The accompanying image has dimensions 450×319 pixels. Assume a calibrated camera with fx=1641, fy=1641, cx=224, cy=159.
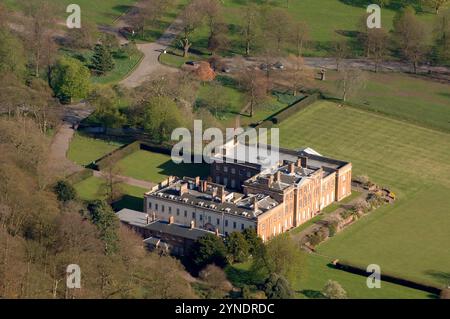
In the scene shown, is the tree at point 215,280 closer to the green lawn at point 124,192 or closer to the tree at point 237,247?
the tree at point 237,247

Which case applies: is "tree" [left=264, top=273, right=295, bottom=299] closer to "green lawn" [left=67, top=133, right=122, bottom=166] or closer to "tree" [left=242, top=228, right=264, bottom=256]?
"tree" [left=242, top=228, right=264, bottom=256]

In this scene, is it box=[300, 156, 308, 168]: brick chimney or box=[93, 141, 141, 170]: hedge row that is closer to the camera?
box=[300, 156, 308, 168]: brick chimney

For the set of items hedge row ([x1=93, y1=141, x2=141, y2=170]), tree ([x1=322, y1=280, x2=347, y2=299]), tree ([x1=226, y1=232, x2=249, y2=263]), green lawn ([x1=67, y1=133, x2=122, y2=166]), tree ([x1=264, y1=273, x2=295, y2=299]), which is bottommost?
tree ([x1=322, y1=280, x2=347, y2=299])

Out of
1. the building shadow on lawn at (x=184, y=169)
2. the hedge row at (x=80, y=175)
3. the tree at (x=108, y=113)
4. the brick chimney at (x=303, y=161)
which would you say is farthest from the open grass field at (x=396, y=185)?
the hedge row at (x=80, y=175)

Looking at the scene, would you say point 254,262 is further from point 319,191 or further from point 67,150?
point 67,150

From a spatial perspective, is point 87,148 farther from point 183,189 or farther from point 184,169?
point 183,189

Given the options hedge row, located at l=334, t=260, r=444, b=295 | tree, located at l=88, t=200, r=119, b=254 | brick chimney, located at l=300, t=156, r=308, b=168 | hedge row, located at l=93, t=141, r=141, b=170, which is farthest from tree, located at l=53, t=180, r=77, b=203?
hedge row, located at l=334, t=260, r=444, b=295
